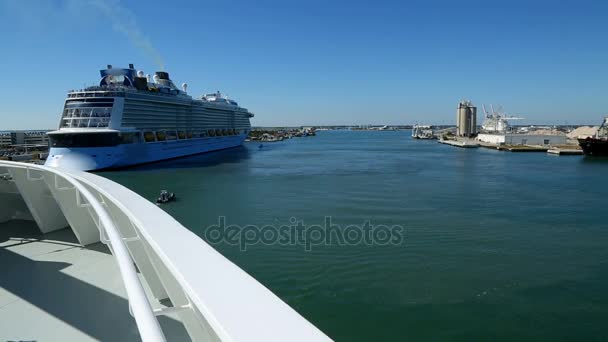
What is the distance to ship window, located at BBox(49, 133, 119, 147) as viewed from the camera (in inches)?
904

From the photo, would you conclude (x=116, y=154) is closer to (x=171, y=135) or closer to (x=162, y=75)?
(x=171, y=135)

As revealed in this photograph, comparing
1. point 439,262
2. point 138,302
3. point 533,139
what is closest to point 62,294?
point 138,302

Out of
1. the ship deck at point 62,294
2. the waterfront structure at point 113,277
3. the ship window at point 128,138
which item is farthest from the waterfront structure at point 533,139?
the ship deck at point 62,294

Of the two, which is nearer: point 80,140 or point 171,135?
point 80,140

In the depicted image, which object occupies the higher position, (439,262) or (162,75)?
(162,75)

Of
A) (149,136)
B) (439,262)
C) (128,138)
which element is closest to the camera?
(439,262)

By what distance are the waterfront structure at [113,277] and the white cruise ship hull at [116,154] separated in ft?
53.4

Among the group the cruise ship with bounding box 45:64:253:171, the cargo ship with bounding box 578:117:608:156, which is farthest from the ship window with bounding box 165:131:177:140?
the cargo ship with bounding box 578:117:608:156

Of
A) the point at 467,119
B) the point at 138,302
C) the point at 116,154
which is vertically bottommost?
the point at 116,154

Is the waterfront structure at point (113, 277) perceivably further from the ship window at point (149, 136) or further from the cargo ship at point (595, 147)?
the cargo ship at point (595, 147)

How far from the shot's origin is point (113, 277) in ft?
13.4

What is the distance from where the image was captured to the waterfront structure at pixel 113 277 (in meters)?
1.14

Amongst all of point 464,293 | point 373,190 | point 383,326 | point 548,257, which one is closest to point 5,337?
point 383,326

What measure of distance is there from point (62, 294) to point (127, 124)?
988 inches
